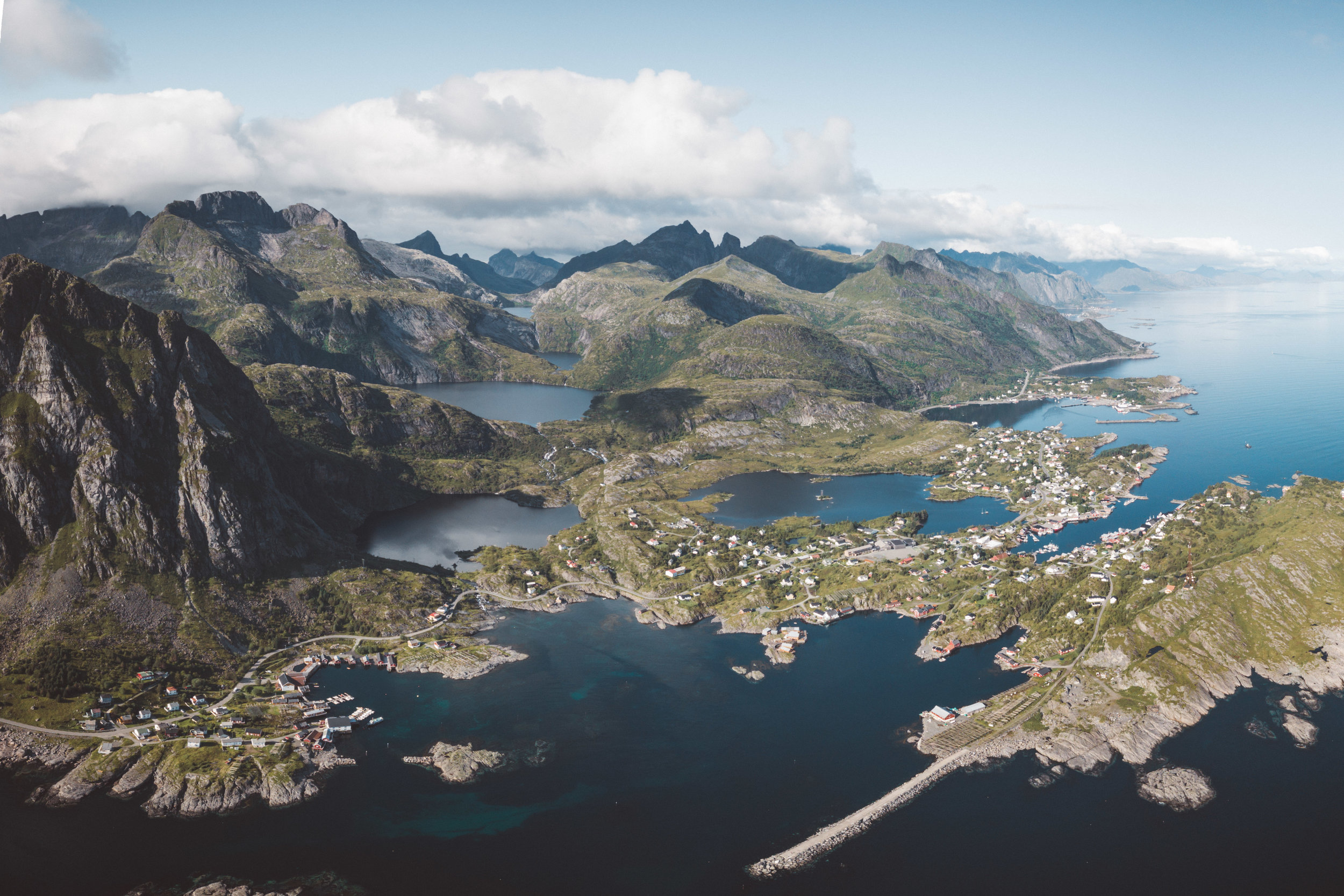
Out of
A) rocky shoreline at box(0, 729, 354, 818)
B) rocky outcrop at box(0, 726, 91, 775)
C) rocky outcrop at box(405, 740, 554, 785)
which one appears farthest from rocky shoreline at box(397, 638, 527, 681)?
rocky outcrop at box(0, 726, 91, 775)

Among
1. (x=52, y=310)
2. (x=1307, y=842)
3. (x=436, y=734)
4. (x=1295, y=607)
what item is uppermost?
(x=52, y=310)

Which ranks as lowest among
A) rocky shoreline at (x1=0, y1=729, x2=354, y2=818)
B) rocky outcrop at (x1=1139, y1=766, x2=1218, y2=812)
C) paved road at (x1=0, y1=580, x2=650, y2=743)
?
rocky shoreline at (x1=0, y1=729, x2=354, y2=818)

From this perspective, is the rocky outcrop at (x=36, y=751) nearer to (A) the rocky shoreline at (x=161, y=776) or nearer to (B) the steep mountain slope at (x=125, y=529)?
(A) the rocky shoreline at (x=161, y=776)

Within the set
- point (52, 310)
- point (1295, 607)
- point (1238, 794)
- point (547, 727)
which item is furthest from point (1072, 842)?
point (52, 310)

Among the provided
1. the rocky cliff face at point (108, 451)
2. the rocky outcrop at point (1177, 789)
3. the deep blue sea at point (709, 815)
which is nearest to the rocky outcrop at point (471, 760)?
the deep blue sea at point (709, 815)

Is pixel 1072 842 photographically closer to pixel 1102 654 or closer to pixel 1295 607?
pixel 1102 654

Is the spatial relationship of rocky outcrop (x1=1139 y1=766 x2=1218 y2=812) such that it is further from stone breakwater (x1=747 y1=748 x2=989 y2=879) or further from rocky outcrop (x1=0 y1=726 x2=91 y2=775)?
rocky outcrop (x1=0 y1=726 x2=91 y2=775)

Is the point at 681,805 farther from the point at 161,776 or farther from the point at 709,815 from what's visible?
the point at 161,776
